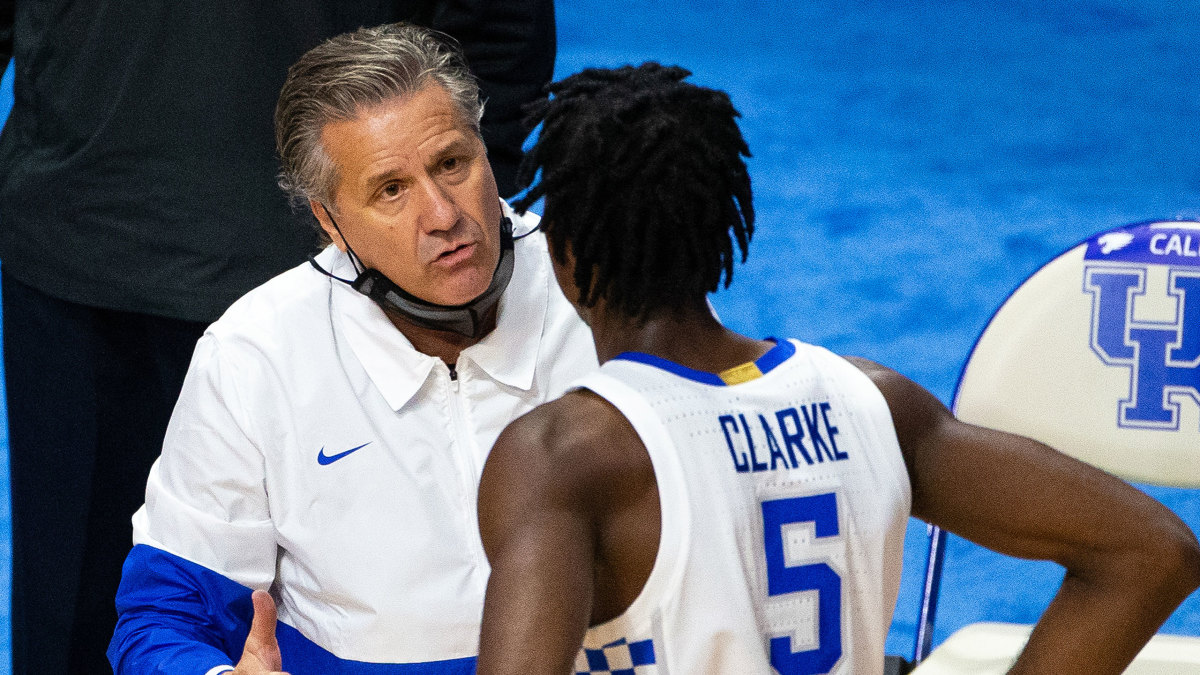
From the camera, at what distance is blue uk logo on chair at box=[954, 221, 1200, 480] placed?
6.97 ft

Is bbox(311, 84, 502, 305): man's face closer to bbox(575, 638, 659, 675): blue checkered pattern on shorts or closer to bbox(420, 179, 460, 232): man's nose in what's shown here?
bbox(420, 179, 460, 232): man's nose

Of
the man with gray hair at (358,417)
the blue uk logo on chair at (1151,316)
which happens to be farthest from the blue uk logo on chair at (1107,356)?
the man with gray hair at (358,417)

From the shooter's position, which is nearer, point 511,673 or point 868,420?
point 511,673

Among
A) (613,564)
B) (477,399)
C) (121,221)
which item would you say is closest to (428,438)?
(477,399)

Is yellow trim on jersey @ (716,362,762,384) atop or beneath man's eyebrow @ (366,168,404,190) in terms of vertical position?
beneath

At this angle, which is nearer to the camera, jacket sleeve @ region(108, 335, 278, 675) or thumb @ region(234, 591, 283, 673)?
thumb @ region(234, 591, 283, 673)

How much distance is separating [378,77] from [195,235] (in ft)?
2.14

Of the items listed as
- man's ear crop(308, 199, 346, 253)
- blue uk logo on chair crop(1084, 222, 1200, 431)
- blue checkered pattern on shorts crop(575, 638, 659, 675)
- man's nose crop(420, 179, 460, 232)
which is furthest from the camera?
blue uk logo on chair crop(1084, 222, 1200, 431)

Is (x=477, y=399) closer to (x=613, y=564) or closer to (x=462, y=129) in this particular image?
(x=462, y=129)

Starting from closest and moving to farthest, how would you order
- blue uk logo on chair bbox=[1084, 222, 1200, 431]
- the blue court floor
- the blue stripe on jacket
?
the blue stripe on jacket, blue uk logo on chair bbox=[1084, 222, 1200, 431], the blue court floor

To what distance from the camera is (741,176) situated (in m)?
1.32

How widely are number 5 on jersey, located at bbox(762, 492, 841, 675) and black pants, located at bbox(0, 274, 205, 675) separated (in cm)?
139

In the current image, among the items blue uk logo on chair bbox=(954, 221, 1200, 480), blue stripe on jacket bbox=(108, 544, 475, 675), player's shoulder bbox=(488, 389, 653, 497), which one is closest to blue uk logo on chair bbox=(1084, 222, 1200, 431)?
blue uk logo on chair bbox=(954, 221, 1200, 480)

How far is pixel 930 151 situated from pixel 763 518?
5.78m
